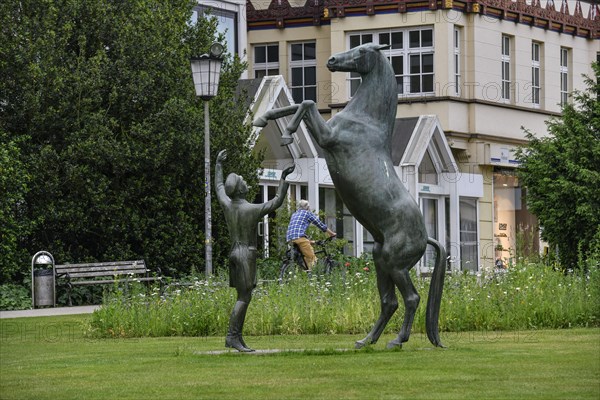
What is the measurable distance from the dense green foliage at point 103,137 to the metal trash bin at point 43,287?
80cm

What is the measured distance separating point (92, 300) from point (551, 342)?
47.8 feet

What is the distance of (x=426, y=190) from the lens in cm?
4991

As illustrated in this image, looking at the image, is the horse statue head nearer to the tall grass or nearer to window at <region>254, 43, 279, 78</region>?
the tall grass

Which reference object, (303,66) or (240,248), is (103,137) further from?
(303,66)

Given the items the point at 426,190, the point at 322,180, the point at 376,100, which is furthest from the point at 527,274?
the point at 426,190

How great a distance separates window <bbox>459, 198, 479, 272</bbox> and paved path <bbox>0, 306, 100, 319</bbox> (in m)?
27.5

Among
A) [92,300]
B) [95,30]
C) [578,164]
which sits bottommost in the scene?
[92,300]

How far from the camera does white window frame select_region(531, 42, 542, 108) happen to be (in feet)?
191

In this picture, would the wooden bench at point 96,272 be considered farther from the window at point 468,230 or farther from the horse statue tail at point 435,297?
the window at point 468,230

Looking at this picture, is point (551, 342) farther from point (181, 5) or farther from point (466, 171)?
point (466, 171)

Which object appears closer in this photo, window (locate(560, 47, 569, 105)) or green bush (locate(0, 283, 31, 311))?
green bush (locate(0, 283, 31, 311))

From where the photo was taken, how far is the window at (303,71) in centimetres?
5631

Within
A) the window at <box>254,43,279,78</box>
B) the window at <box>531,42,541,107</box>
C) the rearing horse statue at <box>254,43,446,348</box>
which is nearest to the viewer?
the rearing horse statue at <box>254,43,446,348</box>

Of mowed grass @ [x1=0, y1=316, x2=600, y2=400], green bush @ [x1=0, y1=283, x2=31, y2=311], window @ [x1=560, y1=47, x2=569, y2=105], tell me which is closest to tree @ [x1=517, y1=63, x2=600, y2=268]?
green bush @ [x1=0, y1=283, x2=31, y2=311]
